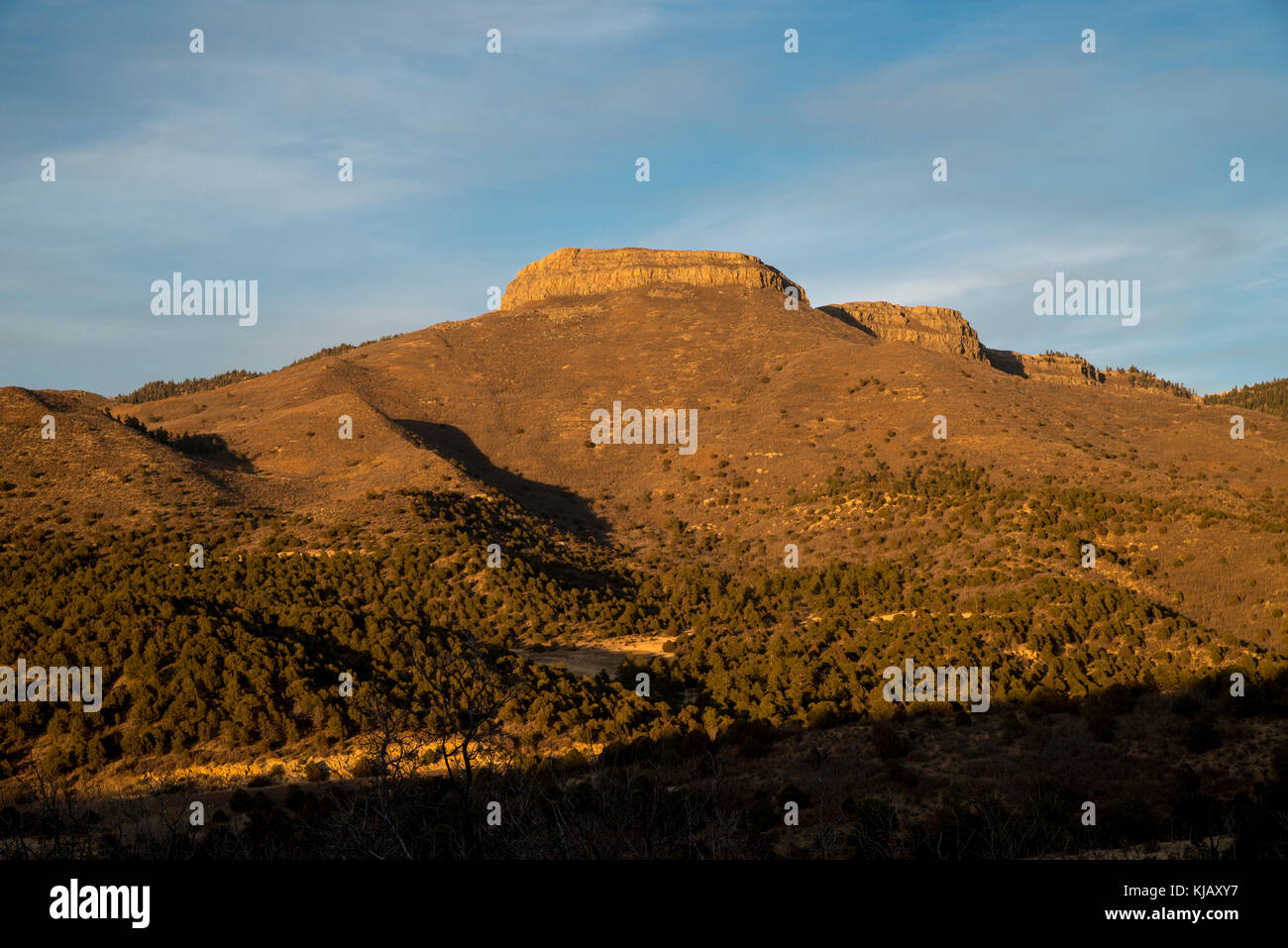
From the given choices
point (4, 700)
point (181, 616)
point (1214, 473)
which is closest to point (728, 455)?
point (1214, 473)

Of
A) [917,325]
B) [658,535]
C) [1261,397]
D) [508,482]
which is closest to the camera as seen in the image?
[658,535]

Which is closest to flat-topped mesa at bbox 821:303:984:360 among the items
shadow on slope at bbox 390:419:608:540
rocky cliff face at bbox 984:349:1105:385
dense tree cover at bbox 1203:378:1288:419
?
rocky cliff face at bbox 984:349:1105:385

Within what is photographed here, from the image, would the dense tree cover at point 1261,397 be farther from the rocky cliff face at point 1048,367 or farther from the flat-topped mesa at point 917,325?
the flat-topped mesa at point 917,325

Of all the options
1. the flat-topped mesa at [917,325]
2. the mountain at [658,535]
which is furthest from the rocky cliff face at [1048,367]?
the mountain at [658,535]

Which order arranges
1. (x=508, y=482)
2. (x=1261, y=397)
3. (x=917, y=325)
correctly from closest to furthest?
1. (x=508, y=482)
2. (x=1261, y=397)
3. (x=917, y=325)

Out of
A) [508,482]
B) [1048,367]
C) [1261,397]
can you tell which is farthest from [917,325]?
[508,482]

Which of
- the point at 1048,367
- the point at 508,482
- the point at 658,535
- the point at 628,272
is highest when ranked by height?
the point at 628,272

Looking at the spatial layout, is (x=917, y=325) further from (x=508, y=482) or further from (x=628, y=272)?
(x=508, y=482)
